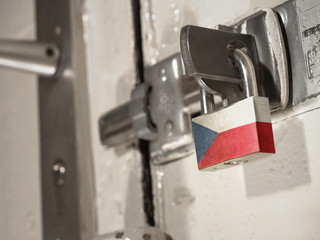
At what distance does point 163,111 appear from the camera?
611mm

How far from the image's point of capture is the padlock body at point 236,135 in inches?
17.3

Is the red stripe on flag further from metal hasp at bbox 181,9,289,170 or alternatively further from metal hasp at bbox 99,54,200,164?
metal hasp at bbox 99,54,200,164

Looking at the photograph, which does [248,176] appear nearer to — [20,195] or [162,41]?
[162,41]

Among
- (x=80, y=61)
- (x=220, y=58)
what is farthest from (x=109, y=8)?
(x=220, y=58)

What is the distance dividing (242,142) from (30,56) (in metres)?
0.48

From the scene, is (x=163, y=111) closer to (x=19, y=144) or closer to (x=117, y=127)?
(x=117, y=127)

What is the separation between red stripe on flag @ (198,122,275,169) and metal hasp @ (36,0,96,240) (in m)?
0.33

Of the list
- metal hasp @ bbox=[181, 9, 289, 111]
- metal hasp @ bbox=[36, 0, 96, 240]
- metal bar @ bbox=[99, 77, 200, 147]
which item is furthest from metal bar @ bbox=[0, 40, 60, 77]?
metal hasp @ bbox=[181, 9, 289, 111]

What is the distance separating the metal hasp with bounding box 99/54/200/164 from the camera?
0.59 meters

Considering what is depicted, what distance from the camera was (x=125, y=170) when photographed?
0.70 meters

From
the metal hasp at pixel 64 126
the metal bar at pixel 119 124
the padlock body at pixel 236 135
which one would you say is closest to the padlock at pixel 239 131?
the padlock body at pixel 236 135

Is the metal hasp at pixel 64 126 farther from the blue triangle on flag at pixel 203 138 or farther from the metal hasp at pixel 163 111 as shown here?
the blue triangle on flag at pixel 203 138

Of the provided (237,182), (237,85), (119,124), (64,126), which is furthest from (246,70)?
(64,126)

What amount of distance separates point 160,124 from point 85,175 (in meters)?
0.19
